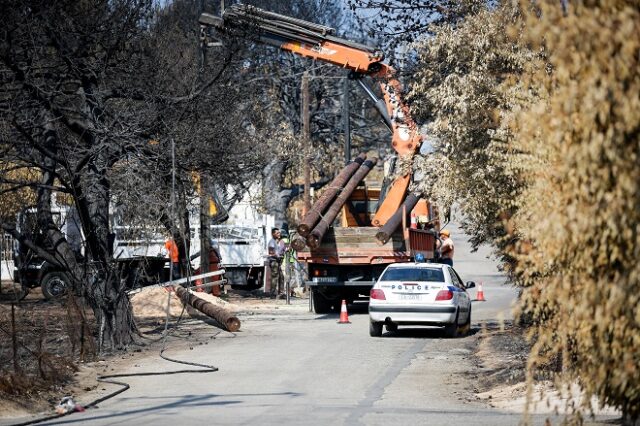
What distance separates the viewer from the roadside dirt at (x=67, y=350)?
13.7m

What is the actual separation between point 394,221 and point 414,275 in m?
5.75

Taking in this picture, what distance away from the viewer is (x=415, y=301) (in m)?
22.0

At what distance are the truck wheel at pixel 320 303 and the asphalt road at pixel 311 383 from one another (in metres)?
4.90

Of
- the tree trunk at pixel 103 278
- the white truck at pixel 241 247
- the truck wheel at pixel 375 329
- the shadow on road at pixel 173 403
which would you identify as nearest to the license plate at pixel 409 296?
the truck wheel at pixel 375 329

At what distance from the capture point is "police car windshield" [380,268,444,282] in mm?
22438

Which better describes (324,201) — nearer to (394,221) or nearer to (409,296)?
(394,221)

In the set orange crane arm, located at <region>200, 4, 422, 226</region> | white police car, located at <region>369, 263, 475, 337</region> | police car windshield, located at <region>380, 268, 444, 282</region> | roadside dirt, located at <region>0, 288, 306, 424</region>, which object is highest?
orange crane arm, located at <region>200, 4, 422, 226</region>

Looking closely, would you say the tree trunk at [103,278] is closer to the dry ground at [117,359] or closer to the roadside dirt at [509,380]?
the dry ground at [117,359]

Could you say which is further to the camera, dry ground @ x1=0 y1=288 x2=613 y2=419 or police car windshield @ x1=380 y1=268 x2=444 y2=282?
police car windshield @ x1=380 y1=268 x2=444 y2=282

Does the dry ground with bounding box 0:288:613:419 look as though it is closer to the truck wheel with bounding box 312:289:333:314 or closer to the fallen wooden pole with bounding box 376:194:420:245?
the truck wheel with bounding box 312:289:333:314

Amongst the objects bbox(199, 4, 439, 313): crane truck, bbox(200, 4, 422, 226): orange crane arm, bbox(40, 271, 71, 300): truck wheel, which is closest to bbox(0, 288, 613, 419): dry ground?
bbox(199, 4, 439, 313): crane truck

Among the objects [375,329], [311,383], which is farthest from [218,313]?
[311,383]

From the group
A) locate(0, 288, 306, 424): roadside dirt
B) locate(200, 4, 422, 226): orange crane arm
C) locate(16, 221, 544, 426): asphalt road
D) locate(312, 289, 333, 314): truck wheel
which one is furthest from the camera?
locate(312, 289, 333, 314): truck wheel

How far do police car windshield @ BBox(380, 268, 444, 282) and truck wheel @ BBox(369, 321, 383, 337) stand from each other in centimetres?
96
